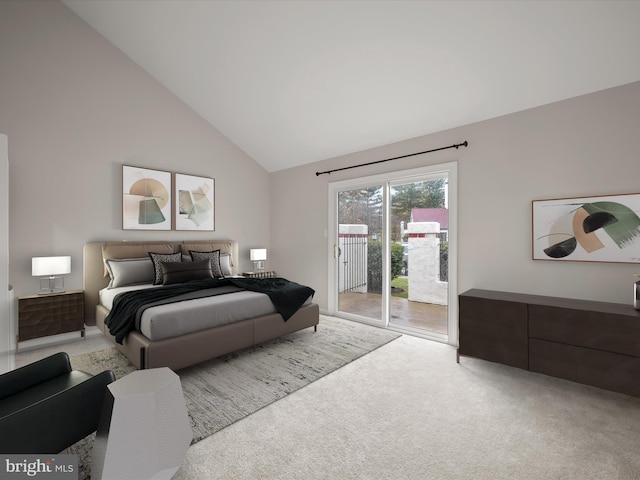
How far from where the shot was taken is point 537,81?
109 inches

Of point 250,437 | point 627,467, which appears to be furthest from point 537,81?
point 250,437

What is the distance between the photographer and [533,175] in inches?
118

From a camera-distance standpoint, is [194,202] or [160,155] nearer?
[160,155]

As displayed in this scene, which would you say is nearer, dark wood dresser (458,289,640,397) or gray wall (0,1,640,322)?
dark wood dresser (458,289,640,397)

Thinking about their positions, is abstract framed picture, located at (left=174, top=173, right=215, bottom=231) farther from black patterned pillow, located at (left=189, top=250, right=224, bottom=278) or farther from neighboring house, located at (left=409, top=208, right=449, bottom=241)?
neighboring house, located at (left=409, top=208, right=449, bottom=241)

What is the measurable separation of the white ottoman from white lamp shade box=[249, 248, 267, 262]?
12.7 ft

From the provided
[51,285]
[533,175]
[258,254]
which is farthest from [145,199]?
[533,175]

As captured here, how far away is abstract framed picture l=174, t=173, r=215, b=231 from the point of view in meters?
4.65

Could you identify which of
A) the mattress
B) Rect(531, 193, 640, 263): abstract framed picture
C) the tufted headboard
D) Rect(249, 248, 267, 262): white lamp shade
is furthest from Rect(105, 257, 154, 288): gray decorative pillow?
Rect(531, 193, 640, 263): abstract framed picture

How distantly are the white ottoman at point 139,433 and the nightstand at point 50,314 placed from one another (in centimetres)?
288

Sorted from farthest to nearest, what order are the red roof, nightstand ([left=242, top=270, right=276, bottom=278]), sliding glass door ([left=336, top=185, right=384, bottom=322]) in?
1. nightstand ([left=242, top=270, right=276, bottom=278])
2. sliding glass door ([left=336, top=185, right=384, bottom=322])
3. the red roof

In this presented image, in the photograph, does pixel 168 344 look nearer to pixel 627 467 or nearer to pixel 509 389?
pixel 509 389

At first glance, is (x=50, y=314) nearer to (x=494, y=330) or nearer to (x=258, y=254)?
(x=258, y=254)

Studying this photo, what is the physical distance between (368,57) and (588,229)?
2.61 m
